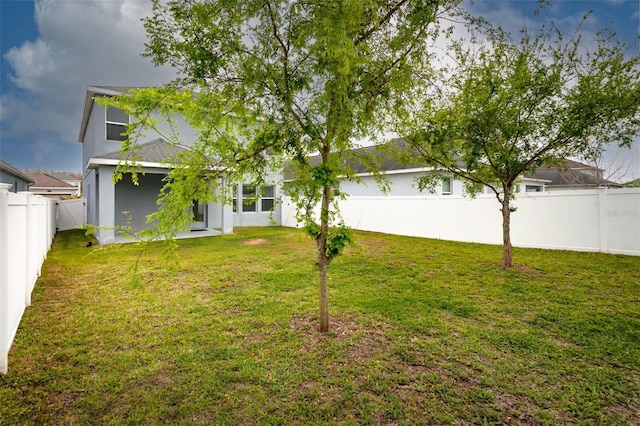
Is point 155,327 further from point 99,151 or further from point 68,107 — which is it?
point 68,107

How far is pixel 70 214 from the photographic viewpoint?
18.4m

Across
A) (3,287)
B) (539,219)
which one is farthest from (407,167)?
(3,287)

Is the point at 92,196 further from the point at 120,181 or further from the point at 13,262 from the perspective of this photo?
the point at 13,262

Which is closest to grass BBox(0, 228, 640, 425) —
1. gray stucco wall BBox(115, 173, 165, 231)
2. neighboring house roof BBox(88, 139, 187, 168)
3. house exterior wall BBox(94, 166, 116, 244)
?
house exterior wall BBox(94, 166, 116, 244)

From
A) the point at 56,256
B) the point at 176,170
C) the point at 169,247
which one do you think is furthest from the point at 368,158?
the point at 56,256

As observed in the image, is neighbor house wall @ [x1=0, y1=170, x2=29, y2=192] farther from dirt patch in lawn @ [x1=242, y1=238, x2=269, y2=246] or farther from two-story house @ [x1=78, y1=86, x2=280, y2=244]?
dirt patch in lawn @ [x1=242, y1=238, x2=269, y2=246]

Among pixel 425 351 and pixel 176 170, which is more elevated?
pixel 176 170

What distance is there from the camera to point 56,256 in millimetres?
9625

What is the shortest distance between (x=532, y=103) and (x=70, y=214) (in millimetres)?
22239

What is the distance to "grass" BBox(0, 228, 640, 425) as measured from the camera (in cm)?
278

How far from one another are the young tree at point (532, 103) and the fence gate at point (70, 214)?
64.6 ft

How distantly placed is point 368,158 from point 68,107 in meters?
37.9

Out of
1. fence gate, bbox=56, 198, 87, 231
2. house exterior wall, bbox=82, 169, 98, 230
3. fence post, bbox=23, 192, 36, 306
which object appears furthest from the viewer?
fence gate, bbox=56, 198, 87, 231

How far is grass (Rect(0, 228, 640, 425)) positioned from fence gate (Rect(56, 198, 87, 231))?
44.6 ft
